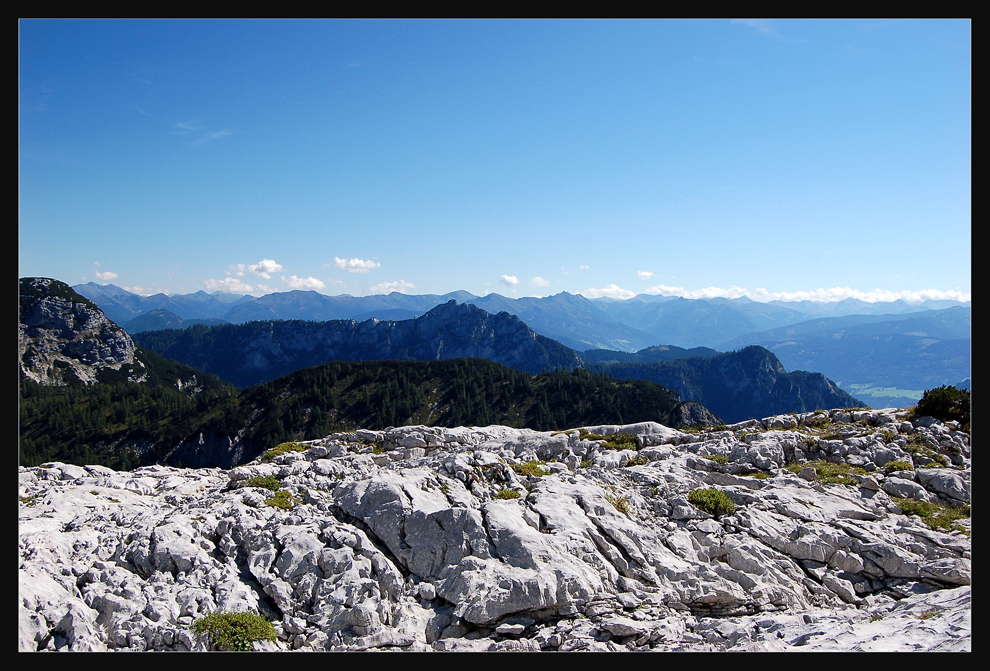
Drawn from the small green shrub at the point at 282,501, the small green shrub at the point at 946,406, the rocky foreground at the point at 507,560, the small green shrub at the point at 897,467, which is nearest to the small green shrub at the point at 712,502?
the rocky foreground at the point at 507,560

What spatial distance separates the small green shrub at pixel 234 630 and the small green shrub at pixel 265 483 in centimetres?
593

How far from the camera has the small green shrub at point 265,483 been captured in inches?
625

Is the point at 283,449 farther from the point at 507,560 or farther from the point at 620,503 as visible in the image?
the point at 620,503

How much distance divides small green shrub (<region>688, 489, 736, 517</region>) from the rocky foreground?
124 mm

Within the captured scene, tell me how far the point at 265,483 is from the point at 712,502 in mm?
15037

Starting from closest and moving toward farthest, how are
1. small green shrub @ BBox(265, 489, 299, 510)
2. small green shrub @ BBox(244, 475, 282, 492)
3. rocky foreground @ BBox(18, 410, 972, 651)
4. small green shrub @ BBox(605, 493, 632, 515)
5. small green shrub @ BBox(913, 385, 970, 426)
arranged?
rocky foreground @ BBox(18, 410, 972, 651)
small green shrub @ BBox(265, 489, 299, 510)
small green shrub @ BBox(605, 493, 632, 515)
small green shrub @ BBox(244, 475, 282, 492)
small green shrub @ BBox(913, 385, 970, 426)

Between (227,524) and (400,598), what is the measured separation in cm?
574

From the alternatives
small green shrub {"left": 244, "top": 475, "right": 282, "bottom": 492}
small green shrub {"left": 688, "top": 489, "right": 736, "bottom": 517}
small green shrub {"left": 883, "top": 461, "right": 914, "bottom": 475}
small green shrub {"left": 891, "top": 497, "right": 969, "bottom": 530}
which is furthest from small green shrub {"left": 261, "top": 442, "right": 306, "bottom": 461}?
small green shrub {"left": 883, "top": 461, "right": 914, "bottom": 475}

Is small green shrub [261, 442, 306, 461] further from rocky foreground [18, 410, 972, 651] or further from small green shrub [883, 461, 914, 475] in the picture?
small green shrub [883, 461, 914, 475]

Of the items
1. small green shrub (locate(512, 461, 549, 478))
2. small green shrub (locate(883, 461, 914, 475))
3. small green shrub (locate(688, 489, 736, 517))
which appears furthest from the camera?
small green shrub (locate(883, 461, 914, 475))

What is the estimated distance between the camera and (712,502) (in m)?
15.0

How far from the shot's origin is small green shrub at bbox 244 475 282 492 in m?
15.9

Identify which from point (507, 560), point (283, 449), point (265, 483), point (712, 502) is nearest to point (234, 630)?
point (507, 560)
